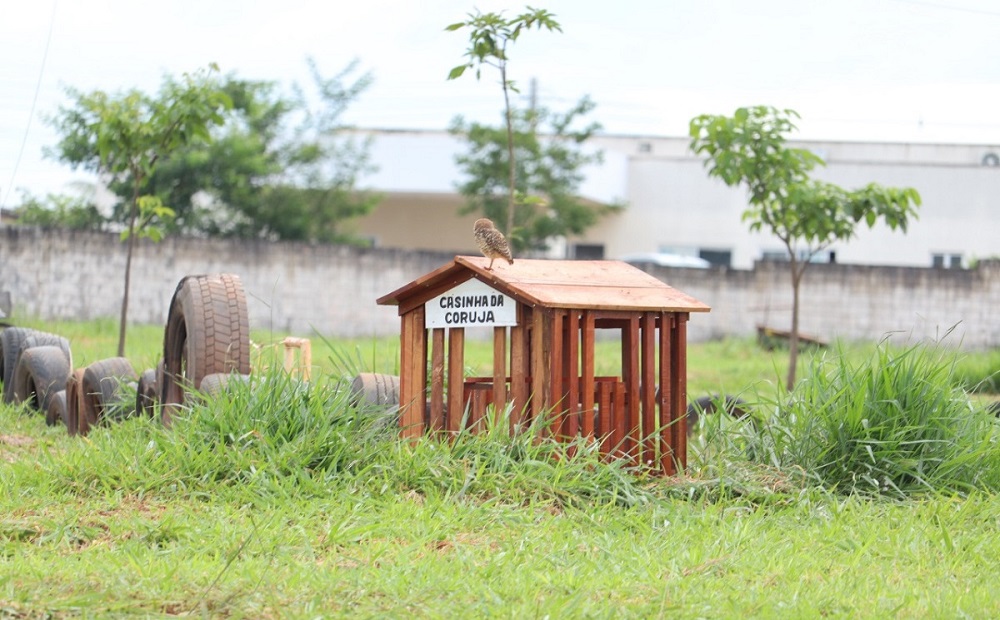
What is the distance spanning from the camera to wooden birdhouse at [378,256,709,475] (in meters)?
6.08

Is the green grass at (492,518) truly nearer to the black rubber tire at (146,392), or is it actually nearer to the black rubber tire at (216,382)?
the black rubber tire at (216,382)

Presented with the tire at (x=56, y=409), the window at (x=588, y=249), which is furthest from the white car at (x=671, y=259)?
the tire at (x=56, y=409)

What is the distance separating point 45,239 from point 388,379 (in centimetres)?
1332

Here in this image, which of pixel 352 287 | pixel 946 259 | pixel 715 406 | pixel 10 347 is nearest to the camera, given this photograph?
pixel 715 406

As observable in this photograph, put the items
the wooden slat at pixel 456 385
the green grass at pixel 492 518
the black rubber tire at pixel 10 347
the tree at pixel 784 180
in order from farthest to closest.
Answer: the tree at pixel 784 180
the black rubber tire at pixel 10 347
the wooden slat at pixel 456 385
the green grass at pixel 492 518

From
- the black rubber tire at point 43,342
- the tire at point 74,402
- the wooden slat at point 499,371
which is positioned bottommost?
the tire at point 74,402

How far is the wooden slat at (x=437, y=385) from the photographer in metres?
6.36

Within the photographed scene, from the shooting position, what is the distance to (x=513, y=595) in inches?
163

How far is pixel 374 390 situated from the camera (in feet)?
21.8

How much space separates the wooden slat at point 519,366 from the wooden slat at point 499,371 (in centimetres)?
5

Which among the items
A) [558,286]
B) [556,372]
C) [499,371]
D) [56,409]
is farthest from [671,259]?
[556,372]

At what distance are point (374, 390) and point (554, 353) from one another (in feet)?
3.77

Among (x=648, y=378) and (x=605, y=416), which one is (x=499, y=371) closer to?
(x=605, y=416)

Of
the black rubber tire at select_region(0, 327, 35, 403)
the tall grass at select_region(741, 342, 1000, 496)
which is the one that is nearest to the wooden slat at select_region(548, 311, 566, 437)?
the tall grass at select_region(741, 342, 1000, 496)
